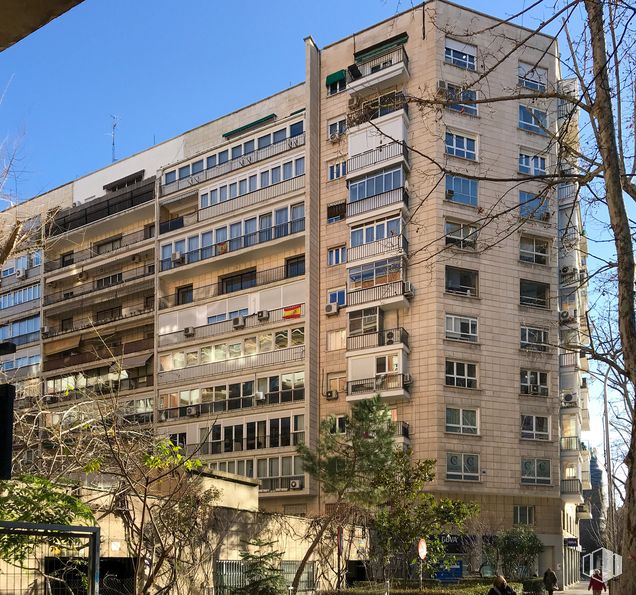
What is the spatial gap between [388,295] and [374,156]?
25.3 feet

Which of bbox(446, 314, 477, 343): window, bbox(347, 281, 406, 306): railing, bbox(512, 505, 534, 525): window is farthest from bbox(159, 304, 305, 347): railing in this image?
bbox(512, 505, 534, 525): window

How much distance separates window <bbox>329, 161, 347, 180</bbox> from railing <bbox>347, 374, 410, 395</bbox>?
11324 mm

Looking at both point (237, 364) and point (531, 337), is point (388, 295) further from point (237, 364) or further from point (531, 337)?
point (237, 364)

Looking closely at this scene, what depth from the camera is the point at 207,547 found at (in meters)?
19.7

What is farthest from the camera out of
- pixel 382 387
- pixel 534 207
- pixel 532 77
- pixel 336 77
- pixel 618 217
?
pixel 336 77

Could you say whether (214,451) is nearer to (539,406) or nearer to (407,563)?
(539,406)

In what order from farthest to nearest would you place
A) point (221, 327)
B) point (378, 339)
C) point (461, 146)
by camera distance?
1. point (221, 327)
2. point (461, 146)
3. point (378, 339)

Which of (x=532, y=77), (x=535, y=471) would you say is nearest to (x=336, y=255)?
(x=535, y=471)

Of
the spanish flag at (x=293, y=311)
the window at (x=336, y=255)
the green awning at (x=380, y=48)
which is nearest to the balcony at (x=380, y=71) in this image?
the green awning at (x=380, y=48)

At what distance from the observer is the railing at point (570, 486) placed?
4484cm

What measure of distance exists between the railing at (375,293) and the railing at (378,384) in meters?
3.85

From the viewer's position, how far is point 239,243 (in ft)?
161

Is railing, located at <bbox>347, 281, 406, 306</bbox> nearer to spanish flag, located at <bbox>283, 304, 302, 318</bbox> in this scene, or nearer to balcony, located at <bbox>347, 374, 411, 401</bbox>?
spanish flag, located at <bbox>283, 304, 302, 318</bbox>

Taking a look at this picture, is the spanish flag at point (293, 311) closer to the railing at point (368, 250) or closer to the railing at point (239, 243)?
the railing at point (368, 250)
